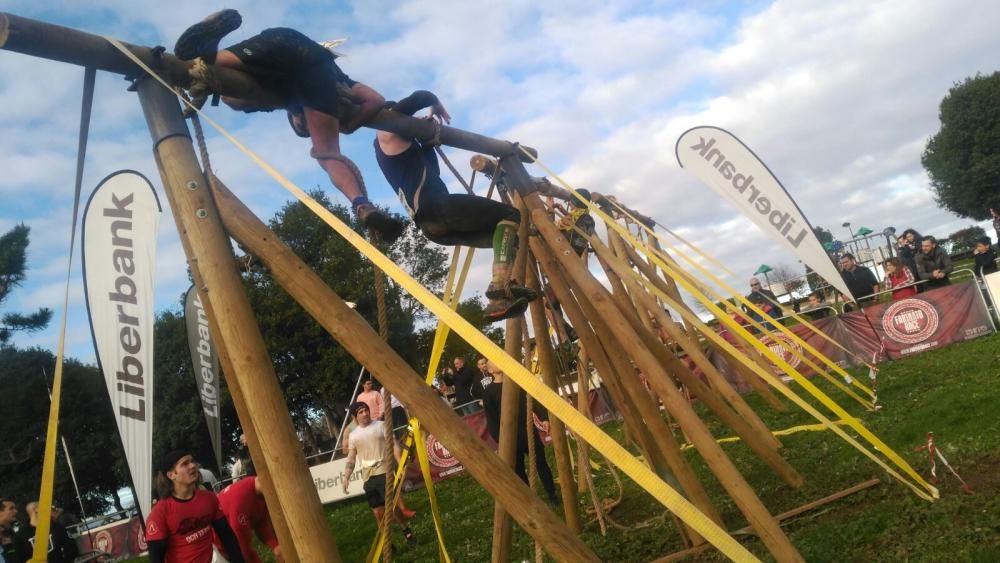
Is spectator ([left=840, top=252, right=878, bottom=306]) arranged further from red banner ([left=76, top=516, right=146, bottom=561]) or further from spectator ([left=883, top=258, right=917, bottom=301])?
red banner ([left=76, top=516, right=146, bottom=561])

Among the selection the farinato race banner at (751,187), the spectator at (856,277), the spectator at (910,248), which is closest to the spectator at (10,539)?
the farinato race banner at (751,187)

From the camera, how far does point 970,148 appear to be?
4072 centimetres

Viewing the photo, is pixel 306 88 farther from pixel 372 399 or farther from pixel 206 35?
pixel 372 399

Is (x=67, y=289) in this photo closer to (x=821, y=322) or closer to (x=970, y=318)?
(x=821, y=322)


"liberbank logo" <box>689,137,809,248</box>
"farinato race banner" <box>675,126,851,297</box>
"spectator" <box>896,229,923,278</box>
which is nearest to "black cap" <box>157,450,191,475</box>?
"farinato race banner" <box>675,126,851,297</box>

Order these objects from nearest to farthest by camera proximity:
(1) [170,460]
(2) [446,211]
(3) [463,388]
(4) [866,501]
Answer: (2) [446,211], (4) [866,501], (1) [170,460], (3) [463,388]

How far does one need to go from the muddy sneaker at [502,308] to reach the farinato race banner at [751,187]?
452 centimetres

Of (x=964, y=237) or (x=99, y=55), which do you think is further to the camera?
(x=964, y=237)

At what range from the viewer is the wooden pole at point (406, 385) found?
7.80ft

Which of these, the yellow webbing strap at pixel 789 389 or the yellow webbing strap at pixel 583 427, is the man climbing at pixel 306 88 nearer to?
the yellow webbing strap at pixel 583 427

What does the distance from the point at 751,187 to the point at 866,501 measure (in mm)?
4370

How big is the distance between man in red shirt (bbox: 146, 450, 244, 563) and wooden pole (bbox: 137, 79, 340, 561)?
7.78 ft

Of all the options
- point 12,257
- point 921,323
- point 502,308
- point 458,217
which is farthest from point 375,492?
point 12,257

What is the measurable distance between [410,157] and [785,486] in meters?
3.88
